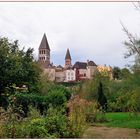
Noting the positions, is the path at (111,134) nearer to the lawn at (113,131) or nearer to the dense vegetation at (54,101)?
the lawn at (113,131)

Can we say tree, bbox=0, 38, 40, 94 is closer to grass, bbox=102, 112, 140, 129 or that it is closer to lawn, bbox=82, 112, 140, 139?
grass, bbox=102, 112, 140, 129

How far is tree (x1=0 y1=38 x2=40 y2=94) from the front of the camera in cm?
2230

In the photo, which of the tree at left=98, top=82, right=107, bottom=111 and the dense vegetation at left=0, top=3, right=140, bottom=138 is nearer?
the dense vegetation at left=0, top=3, right=140, bottom=138

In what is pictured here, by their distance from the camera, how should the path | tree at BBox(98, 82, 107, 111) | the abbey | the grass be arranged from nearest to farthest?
the path < the grass < tree at BBox(98, 82, 107, 111) < the abbey

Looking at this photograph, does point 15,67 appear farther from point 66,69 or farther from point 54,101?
point 66,69

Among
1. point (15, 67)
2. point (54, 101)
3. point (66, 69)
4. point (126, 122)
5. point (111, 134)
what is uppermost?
point (66, 69)

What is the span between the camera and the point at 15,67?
2259cm

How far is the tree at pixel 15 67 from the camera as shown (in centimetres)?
2230

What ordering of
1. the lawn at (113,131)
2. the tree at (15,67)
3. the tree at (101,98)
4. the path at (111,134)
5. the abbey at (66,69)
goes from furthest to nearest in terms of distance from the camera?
1. the abbey at (66,69)
2. the tree at (101,98)
3. the tree at (15,67)
4. the lawn at (113,131)
5. the path at (111,134)

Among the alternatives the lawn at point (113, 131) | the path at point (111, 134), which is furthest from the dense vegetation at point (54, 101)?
the path at point (111, 134)

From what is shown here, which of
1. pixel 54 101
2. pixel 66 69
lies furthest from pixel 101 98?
pixel 66 69

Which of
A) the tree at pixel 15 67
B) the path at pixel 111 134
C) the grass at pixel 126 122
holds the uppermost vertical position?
the tree at pixel 15 67

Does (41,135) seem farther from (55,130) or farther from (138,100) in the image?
(138,100)

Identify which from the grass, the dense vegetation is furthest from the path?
the grass
